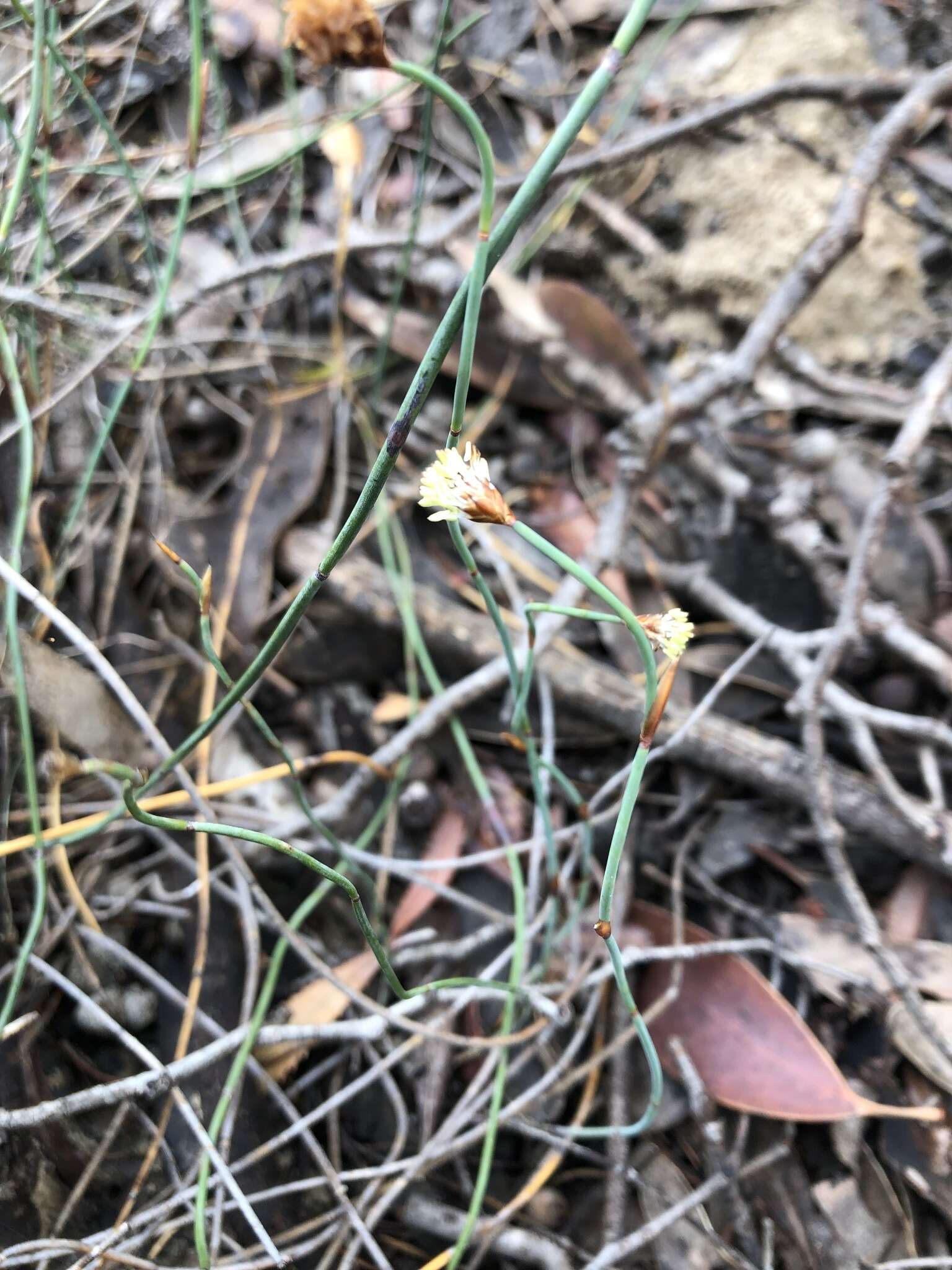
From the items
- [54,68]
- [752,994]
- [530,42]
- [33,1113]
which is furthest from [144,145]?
[752,994]

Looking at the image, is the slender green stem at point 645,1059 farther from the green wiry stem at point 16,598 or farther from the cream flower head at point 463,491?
the green wiry stem at point 16,598

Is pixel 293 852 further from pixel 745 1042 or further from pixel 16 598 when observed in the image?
pixel 745 1042

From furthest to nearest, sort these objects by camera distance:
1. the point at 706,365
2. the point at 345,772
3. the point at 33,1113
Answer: the point at 706,365 < the point at 345,772 < the point at 33,1113

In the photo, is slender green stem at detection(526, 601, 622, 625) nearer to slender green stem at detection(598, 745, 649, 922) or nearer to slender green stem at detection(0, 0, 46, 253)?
slender green stem at detection(598, 745, 649, 922)

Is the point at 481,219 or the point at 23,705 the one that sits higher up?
the point at 481,219

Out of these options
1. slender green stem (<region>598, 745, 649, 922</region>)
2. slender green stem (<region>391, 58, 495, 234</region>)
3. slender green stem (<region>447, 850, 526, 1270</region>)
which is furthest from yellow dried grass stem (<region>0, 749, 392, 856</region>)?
slender green stem (<region>391, 58, 495, 234</region>)

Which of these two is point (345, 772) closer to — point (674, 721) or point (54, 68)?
point (674, 721)

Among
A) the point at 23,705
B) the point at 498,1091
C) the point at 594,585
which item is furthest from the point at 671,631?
the point at 23,705
